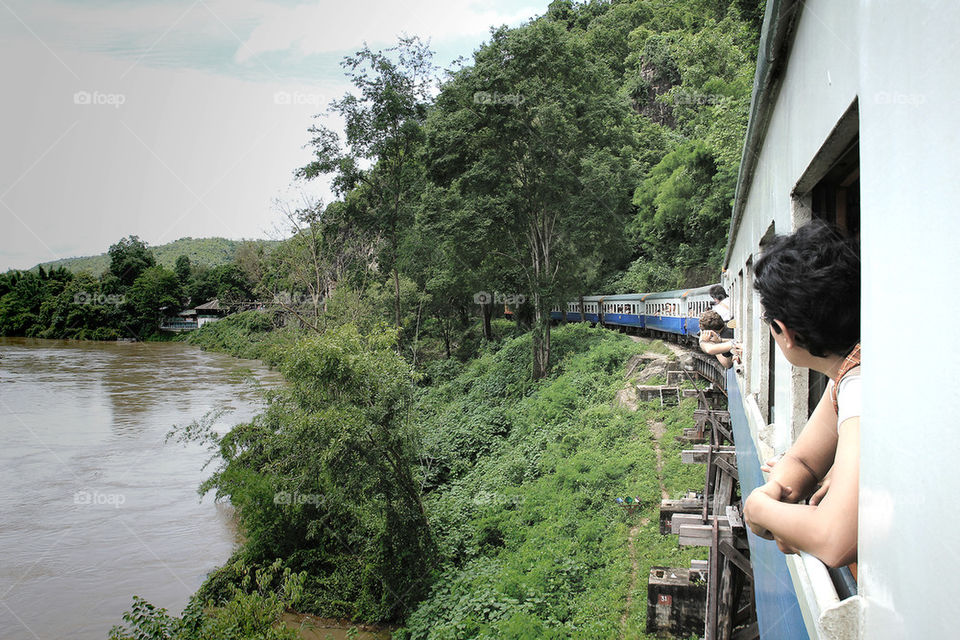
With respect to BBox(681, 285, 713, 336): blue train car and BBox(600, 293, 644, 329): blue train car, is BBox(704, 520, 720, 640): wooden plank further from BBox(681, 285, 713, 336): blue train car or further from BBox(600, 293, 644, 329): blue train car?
BBox(600, 293, 644, 329): blue train car

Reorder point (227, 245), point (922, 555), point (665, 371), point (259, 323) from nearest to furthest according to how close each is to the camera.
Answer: point (922, 555), point (665, 371), point (259, 323), point (227, 245)

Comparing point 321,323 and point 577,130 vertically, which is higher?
point 577,130

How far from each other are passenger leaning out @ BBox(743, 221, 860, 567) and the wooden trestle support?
160 inches

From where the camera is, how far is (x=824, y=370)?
1.49 m

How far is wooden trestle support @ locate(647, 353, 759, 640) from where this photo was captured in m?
5.37

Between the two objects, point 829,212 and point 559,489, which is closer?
point 829,212

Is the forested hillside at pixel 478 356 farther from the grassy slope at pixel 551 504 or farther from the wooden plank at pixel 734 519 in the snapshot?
the wooden plank at pixel 734 519

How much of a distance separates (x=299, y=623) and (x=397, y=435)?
12.5 ft

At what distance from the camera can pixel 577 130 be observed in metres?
19.3

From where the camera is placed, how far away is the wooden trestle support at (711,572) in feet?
17.6

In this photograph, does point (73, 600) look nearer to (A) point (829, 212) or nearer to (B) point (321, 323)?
(B) point (321, 323)

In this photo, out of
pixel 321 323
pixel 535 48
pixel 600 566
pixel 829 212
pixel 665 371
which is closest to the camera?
pixel 829 212

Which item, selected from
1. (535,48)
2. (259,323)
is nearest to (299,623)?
(535,48)

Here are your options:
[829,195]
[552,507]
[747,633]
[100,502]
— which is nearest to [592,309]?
[552,507]
